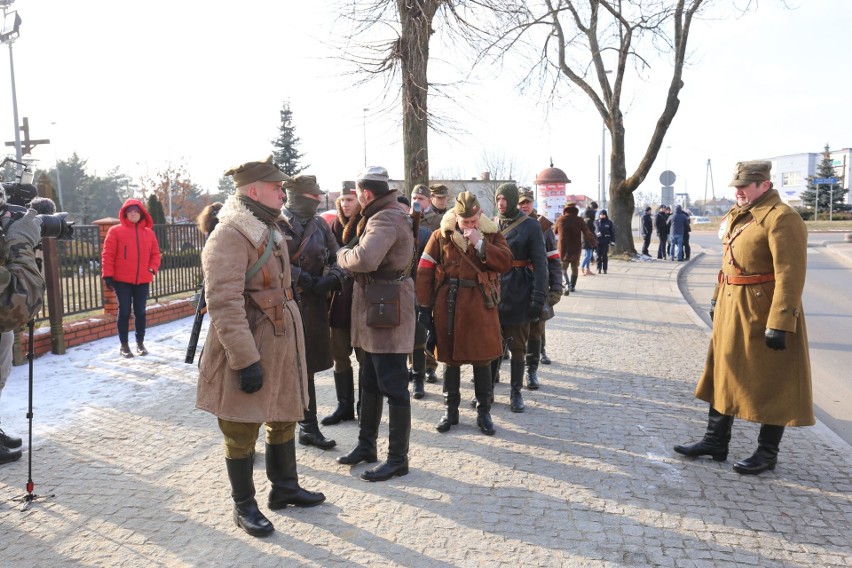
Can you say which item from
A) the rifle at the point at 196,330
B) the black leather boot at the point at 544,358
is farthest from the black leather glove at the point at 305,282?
the black leather boot at the point at 544,358

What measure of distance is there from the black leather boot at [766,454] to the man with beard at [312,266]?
2840mm

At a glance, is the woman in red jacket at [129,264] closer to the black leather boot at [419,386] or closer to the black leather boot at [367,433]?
the black leather boot at [419,386]

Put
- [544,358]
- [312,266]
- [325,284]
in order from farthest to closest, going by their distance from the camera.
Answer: [544,358]
[312,266]
[325,284]

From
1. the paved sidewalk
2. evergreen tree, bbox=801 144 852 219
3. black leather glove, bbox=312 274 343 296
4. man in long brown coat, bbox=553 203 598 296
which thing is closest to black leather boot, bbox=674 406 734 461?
the paved sidewalk

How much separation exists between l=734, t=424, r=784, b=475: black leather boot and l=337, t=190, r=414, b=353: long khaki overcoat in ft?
7.68

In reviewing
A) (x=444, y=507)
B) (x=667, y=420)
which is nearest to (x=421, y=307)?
(x=444, y=507)

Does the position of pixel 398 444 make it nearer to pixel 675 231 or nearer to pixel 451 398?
pixel 451 398

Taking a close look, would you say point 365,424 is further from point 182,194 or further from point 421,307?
point 182,194

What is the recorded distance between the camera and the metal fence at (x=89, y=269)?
28.3 ft

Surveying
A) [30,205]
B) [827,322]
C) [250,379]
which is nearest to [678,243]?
[827,322]

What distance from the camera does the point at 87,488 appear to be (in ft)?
14.1

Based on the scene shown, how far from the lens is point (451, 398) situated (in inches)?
219

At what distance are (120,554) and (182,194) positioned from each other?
48336 millimetres

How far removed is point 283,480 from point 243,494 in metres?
0.29
